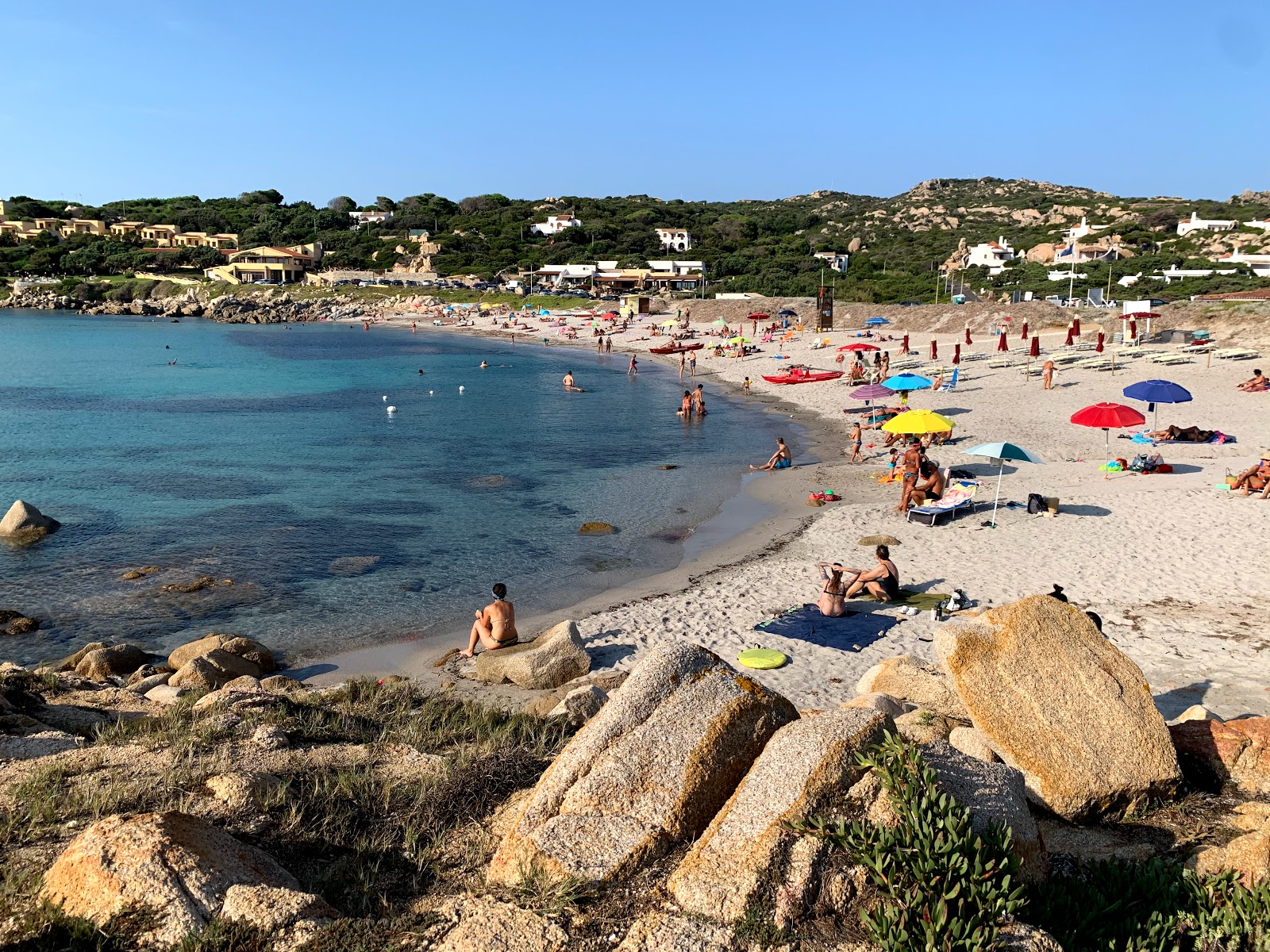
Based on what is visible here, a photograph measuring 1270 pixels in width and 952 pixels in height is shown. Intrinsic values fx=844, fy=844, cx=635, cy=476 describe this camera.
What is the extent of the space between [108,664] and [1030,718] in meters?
10.7

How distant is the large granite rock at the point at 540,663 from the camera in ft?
→ 33.4

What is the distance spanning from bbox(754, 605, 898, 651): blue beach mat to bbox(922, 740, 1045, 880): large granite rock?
6.73 metres

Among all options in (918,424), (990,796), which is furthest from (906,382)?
(990,796)

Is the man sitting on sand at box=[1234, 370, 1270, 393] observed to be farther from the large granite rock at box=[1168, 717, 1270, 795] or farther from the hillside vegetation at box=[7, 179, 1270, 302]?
the hillside vegetation at box=[7, 179, 1270, 302]

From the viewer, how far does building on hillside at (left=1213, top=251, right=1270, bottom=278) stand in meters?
61.9

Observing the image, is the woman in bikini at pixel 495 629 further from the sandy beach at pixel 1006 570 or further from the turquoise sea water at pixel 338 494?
the turquoise sea water at pixel 338 494

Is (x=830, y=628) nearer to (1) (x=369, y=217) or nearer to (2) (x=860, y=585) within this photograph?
(2) (x=860, y=585)

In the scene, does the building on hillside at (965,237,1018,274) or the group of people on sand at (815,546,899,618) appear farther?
the building on hillside at (965,237,1018,274)

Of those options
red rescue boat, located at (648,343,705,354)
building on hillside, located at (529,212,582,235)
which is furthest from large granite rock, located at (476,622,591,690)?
building on hillside, located at (529,212,582,235)

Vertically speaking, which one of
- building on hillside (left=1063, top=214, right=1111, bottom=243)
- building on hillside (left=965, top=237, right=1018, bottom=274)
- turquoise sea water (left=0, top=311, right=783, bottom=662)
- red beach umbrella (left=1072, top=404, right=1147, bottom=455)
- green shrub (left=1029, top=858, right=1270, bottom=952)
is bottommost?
turquoise sea water (left=0, top=311, right=783, bottom=662)

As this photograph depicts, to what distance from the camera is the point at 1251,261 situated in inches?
2532

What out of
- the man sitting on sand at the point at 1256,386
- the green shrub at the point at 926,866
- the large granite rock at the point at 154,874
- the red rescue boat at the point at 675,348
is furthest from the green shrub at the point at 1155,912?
the red rescue boat at the point at 675,348

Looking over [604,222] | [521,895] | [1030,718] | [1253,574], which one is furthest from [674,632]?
[604,222]

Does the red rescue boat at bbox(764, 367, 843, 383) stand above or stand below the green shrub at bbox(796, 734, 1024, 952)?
below
